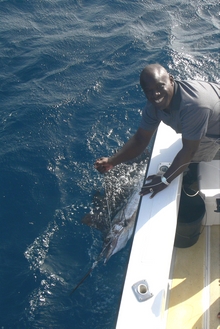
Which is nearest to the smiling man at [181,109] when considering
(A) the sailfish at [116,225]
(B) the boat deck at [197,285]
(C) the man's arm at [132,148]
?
(C) the man's arm at [132,148]

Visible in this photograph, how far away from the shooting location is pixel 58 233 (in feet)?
15.5

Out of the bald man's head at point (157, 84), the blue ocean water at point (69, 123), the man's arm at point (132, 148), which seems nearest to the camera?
the bald man's head at point (157, 84)

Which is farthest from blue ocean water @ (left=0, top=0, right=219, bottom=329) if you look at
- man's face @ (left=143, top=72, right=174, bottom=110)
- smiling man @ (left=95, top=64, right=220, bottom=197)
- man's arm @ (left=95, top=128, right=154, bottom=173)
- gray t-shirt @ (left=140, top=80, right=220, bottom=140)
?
man's face @ (left=143, top=72, right=174, bottom=110)

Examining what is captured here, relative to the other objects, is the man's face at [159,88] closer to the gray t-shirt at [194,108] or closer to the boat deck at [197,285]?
the gray t-shirt at [194,108]

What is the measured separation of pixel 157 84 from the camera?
9.52ft

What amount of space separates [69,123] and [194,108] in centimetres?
374

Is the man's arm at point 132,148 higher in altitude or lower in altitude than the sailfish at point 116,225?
higher

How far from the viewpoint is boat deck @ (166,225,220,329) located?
318cm

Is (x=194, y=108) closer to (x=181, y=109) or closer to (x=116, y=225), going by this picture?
(x=181, y=109)

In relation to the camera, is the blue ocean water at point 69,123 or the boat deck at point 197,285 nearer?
the boat deck at point 197,285

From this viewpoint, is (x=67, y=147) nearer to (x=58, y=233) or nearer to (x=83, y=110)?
(x=83, y=110)

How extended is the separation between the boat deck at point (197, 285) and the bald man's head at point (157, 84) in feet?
5.58

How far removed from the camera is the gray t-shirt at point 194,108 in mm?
2975

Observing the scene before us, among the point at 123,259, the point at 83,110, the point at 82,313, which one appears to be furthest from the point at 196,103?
the point at 83,110
